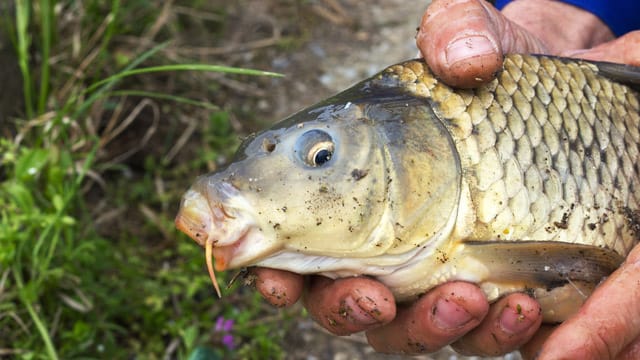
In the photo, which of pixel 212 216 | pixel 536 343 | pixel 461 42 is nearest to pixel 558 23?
pixel 461 42

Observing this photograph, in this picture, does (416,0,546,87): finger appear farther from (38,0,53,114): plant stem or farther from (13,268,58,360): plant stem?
(38,0,53,114): plant stem

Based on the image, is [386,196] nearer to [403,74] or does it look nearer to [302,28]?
[403,74]

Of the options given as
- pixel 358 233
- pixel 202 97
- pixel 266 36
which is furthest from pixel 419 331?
pixel 266 36

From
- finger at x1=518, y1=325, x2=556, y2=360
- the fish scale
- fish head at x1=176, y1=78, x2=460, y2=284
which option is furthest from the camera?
finger at x1=518, y1=325, x2=556, y2=360

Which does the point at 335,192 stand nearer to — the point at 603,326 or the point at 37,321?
the point at 603,326

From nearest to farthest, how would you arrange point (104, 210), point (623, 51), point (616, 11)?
point (623, 51), point (616, 11), point (104, 210)

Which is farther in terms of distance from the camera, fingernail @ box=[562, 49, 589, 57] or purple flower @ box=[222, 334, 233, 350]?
purple flower @ box=[222, 334, 233, 350]

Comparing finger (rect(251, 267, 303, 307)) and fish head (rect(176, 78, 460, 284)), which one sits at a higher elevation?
fish head (rect(176, 78, 460, 284))

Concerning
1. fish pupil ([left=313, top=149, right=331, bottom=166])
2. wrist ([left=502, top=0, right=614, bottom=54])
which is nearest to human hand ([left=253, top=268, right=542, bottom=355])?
fish pupil ([left=313, top=149, right=331, bottom=166])
